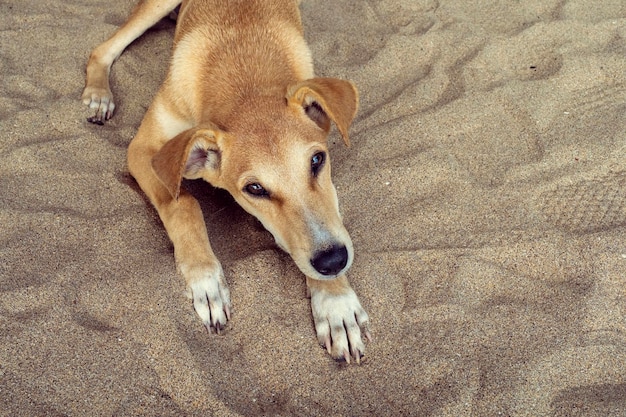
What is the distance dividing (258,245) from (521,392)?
5.46ft

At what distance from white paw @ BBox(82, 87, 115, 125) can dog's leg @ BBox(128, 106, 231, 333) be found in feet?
1.76

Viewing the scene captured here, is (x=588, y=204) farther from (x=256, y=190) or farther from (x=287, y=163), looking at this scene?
(x=256, y=190)

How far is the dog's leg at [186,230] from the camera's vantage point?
336cm

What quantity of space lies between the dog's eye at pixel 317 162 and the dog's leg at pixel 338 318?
1.96 feet

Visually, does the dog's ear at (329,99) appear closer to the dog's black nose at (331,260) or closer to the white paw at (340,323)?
the dog's black nose at (331,260)

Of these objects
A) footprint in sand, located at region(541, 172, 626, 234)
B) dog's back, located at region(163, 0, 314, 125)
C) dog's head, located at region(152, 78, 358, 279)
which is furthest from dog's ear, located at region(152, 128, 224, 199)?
footprint in sand, located at region(541, 172, 626, 234)

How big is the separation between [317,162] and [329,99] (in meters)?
0.34

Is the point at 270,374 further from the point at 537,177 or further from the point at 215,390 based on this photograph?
the point at 537,177

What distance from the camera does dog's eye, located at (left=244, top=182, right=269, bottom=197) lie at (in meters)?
3.36

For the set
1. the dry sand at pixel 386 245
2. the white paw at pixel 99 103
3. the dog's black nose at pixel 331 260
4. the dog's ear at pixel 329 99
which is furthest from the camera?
the white paw at pixel 99 103

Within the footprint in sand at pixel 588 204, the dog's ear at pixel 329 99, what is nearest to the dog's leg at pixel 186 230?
the dog's ear at pixel 329 99

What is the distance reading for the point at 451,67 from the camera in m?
5.09

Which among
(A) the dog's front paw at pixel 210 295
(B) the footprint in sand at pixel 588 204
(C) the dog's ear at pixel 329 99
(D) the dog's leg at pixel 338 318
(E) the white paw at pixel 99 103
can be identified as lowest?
(E) the white paw at pixel 99 103

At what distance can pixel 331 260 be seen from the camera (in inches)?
124
